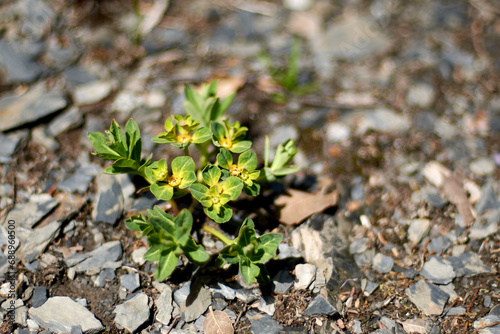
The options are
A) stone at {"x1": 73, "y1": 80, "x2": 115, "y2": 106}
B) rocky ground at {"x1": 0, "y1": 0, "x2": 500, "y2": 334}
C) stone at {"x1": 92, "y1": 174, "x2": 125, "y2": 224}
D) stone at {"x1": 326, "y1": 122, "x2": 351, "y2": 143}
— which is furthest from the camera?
stone at {"x1": 73, "y1": 80, "x2": 115, "y2": 106}

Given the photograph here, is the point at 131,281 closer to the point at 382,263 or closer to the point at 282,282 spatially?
the point at 282,282

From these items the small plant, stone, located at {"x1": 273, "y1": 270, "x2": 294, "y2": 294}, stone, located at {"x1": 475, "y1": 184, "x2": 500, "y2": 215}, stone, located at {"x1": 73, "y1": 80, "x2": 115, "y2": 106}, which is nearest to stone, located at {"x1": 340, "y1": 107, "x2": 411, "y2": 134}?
stone, located at {"x1": 475, "y1": 184, "x2": 500, "y2": 215}

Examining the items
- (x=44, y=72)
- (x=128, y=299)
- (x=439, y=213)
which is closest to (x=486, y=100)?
(x=439, y=213)

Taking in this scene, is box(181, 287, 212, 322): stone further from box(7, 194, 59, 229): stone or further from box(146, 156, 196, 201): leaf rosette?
box(7, 194, 59, 229): stone

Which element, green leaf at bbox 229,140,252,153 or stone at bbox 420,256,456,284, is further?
stone at bbox 420,256,456,284

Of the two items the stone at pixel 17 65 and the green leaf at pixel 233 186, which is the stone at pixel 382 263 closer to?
the green leaf at pixel 233 186

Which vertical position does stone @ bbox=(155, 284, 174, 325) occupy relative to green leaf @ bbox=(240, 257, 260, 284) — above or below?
below

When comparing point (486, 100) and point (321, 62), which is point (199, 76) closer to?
point (321, 62)
